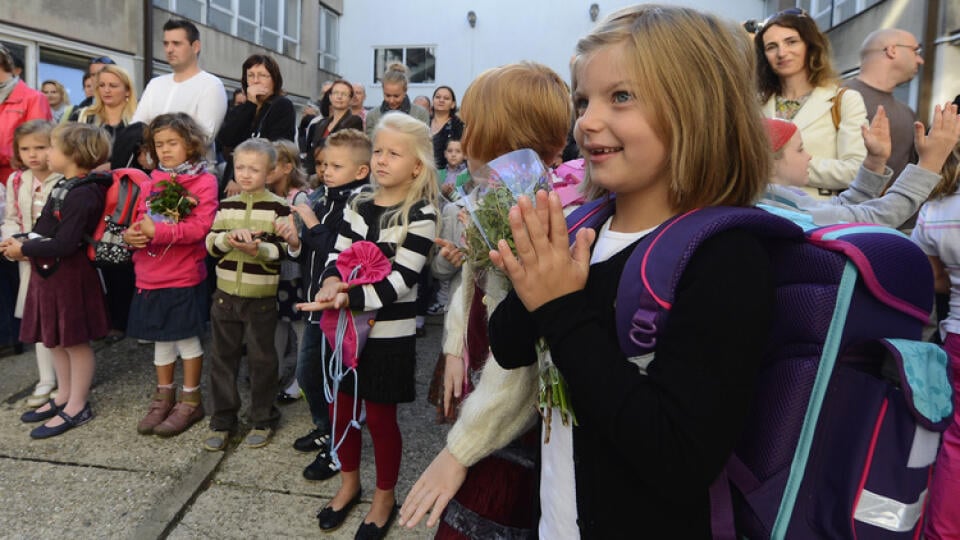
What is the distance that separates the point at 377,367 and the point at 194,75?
3.21 meters

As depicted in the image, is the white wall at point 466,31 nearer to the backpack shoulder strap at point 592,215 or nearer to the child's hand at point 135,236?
the child's hand at point 135,236

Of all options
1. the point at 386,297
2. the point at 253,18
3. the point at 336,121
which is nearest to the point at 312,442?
the point at 386,297

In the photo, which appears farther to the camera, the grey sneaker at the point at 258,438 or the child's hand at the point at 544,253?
the grey sneaker at the point at 258,438

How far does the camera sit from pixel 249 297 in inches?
145

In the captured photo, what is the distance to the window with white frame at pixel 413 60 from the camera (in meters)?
22.6

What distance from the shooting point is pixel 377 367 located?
287cm

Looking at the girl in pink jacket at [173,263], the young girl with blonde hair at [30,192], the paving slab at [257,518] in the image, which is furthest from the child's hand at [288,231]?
the young girl with blonde hair at [30,192]

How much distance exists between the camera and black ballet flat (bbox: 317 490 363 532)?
2.86 meters

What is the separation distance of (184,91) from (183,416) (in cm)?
237

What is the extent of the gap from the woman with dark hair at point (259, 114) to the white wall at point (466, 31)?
16.1 meters

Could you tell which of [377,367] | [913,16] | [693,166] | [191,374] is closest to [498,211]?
[693,166]

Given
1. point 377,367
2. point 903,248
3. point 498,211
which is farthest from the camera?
point 377,367

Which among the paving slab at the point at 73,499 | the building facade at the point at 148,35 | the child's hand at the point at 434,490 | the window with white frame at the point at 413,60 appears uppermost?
the window with white frame at the point at 413,60

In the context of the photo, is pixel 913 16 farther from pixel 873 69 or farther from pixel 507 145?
pixel 507 145
